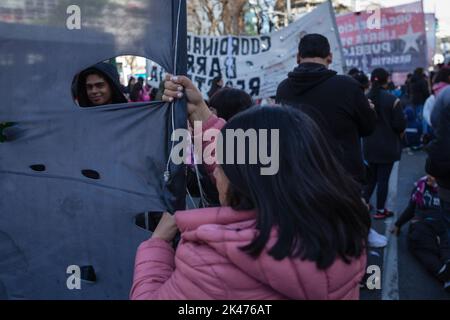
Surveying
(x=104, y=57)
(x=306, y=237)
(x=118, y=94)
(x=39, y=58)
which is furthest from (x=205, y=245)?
(x=118, y=94)

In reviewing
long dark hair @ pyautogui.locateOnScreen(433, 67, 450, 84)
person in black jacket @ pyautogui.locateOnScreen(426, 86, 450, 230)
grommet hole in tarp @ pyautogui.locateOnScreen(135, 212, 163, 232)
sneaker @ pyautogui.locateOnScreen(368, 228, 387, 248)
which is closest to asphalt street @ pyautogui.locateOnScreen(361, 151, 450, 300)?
sneaker @ pyautogui.locateOnScreen(368, 228, 387, 248)

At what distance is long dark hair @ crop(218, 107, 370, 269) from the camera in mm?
1311

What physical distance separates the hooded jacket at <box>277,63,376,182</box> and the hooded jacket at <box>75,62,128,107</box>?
3.55 feet

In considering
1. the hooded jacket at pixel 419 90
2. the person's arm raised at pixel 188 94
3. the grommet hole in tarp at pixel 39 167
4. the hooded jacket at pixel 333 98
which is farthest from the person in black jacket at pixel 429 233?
the hooded jacket at pixel 419 90

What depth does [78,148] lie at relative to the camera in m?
2.17

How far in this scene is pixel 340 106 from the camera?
3.37 m

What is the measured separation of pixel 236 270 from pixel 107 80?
68.3 inches

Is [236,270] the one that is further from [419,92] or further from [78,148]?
[419,92]

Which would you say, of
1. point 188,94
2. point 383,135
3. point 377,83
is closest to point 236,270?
point 188,94

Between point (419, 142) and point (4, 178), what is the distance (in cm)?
1011

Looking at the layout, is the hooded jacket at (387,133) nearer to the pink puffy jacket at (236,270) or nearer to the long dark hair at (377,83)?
the long dark hair at (377,83)

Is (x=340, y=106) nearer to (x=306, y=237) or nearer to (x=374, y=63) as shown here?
(x=306, y=237)

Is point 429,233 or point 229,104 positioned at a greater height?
point 229,104

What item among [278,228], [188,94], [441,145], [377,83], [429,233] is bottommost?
[429,233]
